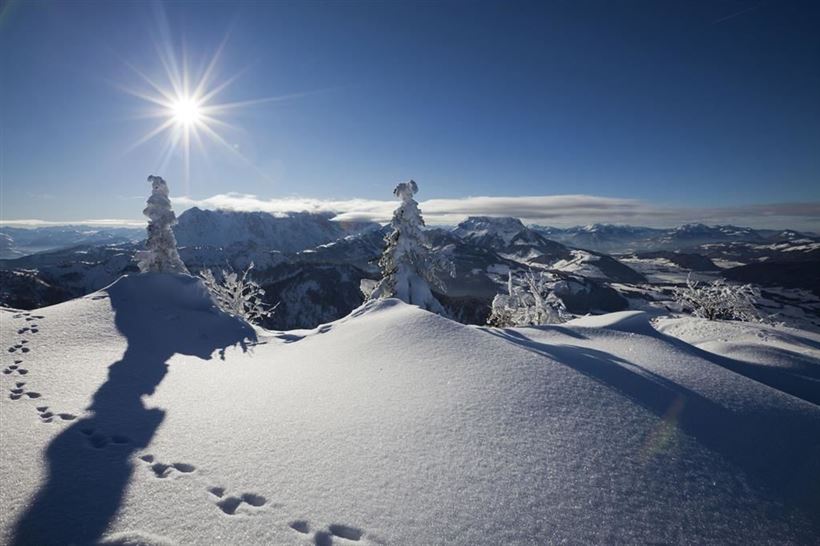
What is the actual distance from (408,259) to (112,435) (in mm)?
19852

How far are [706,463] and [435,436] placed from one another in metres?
3.02

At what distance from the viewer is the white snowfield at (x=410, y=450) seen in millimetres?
3225

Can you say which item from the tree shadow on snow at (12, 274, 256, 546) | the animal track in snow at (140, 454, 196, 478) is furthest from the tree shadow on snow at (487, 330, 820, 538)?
the tree shadow on snow at (12, 274, 256, 546)

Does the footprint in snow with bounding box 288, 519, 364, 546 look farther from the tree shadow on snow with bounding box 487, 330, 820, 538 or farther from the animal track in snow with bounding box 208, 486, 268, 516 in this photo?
the tree shadow on snow with bounding box 487, 330, 820, 538

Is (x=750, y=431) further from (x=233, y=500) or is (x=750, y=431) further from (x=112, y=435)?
(x=112, y=435)

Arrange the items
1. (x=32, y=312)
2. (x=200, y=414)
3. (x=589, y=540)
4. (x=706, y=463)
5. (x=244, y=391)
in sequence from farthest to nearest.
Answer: (x=32, y=312)
(x=244, y=391)
(x=200, y=414)
(x=706, y=463)
(x=589, y=540)

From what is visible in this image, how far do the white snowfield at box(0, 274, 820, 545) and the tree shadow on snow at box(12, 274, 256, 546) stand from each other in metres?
0.03

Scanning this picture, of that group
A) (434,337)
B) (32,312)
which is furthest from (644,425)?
(32,312)

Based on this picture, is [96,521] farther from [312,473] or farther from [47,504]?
[312,473]

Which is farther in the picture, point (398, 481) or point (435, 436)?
point (435, 436)

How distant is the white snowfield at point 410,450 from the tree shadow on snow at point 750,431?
0.09 ft

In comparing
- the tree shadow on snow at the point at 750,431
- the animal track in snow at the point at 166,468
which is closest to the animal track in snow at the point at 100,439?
the animal track in snow at the point at 166,468

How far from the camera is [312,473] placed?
13.1 feet

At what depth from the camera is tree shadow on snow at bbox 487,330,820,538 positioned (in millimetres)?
3770
